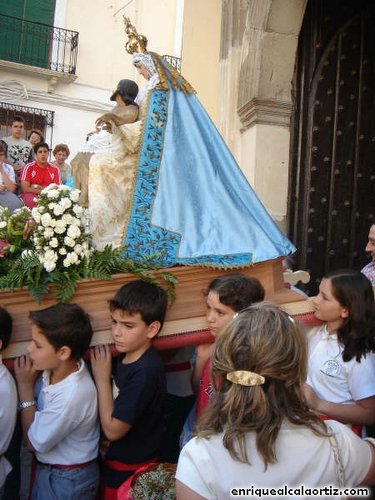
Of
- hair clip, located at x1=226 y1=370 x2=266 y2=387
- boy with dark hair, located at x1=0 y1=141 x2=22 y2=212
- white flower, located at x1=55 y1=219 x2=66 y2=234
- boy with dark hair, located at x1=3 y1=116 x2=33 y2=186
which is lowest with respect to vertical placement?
hair clip, located at x1=226 y1=370 x2=266 y2=387

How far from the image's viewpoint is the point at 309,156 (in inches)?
218

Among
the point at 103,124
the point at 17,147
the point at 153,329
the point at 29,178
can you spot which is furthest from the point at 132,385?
the point at 17,147

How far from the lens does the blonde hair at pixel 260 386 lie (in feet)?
4.27

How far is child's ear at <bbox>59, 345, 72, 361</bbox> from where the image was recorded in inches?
86.6

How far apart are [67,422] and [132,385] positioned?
29 cm

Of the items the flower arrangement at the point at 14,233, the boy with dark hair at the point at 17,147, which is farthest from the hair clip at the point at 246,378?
the boy with dark hair at the point at 17,147

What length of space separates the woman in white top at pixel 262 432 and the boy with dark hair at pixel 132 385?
0.80 meters

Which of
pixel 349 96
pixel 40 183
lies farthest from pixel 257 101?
pixel 40 183

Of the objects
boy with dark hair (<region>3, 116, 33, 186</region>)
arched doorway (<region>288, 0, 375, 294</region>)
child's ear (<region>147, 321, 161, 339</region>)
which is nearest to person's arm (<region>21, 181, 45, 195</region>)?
boy with dark hair (<region>3, 116, 33, 186</region>)

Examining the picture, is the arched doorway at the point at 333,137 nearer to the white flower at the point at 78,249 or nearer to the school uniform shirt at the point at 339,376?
the school uniform shirt at the point at 339,376

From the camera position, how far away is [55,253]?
8.14 ft

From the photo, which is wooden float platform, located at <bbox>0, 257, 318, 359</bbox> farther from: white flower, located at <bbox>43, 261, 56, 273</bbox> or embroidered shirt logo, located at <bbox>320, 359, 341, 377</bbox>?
embroidered shirt logo, located at <bbox>320, 359, 341, 377</bbox>

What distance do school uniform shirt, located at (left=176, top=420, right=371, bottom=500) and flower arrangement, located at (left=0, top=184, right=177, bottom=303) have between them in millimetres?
1281

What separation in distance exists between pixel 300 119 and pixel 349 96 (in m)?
0.62
